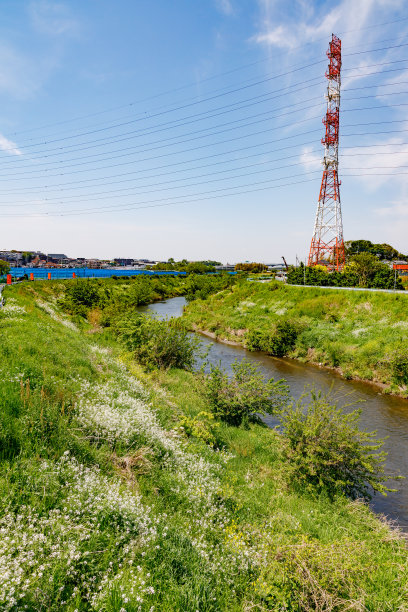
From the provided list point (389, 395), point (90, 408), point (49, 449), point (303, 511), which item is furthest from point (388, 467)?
point (49, 449)

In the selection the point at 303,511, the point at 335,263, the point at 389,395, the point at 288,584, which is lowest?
the point at 389,395

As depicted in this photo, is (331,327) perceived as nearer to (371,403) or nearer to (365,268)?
(371,403)

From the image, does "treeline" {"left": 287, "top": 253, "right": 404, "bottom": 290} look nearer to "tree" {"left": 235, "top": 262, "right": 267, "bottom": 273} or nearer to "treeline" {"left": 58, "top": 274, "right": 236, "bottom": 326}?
"treeline" {"left": 58, "top": 274, "right": 236, "bottom": 326}

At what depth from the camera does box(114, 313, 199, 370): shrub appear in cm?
1941

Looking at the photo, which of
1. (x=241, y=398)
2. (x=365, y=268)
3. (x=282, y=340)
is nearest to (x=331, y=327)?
(x=282, y=340)

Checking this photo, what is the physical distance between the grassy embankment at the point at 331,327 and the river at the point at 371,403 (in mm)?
1331

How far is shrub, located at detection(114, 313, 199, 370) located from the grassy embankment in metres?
3.67

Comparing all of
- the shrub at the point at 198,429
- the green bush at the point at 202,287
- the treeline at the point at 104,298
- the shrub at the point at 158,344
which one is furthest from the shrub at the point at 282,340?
the green bush at the point at 202,287

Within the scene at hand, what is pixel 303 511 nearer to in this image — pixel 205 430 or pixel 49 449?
pixel 205 430

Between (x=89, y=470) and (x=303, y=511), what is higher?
(x=89, y=470)

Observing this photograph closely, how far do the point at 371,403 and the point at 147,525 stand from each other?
17.8 metres

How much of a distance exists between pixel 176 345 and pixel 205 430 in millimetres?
9090

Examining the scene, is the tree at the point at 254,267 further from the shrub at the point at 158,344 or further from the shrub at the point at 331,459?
the shrub at the point at 331,459

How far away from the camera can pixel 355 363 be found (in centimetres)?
2450
